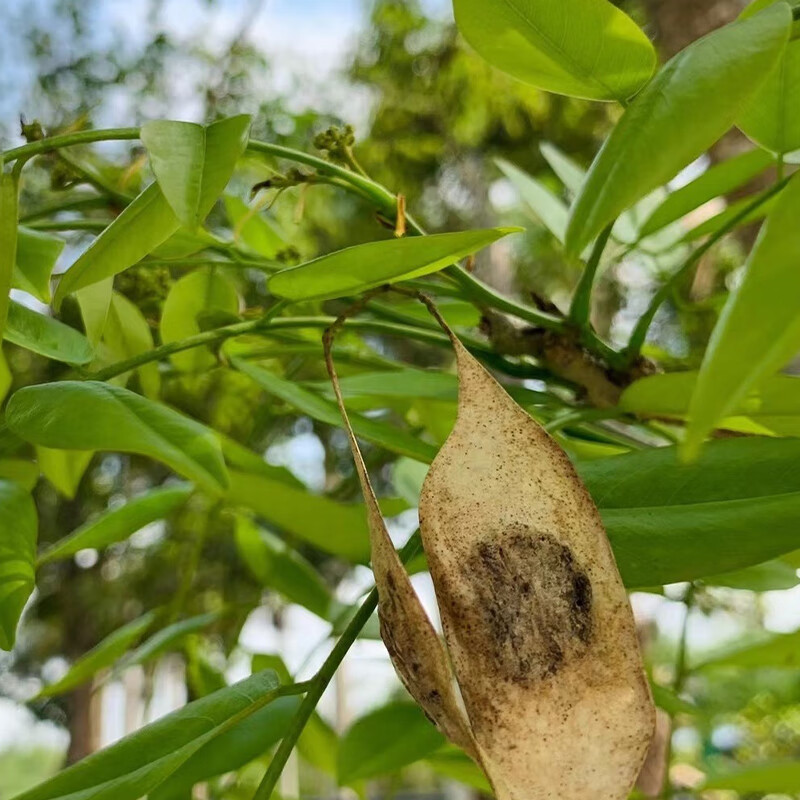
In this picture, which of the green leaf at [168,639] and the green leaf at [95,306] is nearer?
the green leaf at [95,306]

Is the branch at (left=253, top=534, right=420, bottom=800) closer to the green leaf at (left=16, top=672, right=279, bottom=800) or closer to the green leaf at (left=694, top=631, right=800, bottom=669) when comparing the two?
the green leaf at (left=16, top=672, right=279, bottom=800)

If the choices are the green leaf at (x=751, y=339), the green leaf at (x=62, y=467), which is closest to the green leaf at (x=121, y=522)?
the green leaf at (x=62, y=467)

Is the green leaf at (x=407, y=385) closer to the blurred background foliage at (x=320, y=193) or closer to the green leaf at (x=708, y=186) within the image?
the green leaf at (x=708, y=186)

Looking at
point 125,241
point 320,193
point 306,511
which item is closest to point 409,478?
point 306,511

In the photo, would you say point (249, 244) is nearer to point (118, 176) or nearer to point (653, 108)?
point (118, 176)

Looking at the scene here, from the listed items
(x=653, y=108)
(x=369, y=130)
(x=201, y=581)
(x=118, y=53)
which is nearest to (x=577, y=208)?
(x=653, y=108)

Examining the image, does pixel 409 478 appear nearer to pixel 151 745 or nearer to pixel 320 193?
pixel 151 745

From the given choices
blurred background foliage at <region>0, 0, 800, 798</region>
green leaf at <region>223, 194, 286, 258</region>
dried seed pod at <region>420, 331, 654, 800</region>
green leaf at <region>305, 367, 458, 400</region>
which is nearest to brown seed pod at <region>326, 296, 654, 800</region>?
dried seed pod at <region>420, 331, 654, 800</region>
